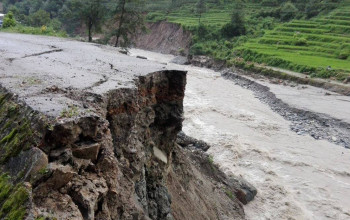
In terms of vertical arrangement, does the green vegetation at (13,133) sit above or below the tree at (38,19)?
above

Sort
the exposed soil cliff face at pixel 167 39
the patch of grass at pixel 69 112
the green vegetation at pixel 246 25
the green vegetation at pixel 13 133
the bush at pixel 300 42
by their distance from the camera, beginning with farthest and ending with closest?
the exposed soil cliff face at pixel 167 39
the bush at pixel 300 42
the green vegetation at pixel 246 25
the patch of grass at pixel 69 112
the green vegetation at pixel 13 133

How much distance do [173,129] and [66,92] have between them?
3.50 metres

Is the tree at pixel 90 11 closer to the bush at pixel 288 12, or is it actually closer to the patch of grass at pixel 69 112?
the patch of grass at pixel 69 112

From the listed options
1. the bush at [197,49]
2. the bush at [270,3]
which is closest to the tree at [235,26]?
the bush at [197,49]

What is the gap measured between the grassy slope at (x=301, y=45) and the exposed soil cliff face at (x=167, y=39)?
1919mm

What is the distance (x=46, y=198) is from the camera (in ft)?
11.2

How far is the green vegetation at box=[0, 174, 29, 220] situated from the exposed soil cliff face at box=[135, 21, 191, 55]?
5387 cm

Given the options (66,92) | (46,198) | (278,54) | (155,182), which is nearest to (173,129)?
(155,182)

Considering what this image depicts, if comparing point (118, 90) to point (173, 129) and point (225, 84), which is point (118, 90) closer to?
point (173, 129)

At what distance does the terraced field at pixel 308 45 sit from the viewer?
127 ft

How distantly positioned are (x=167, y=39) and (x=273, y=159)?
162ft

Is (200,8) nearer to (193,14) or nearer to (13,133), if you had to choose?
(193,14)

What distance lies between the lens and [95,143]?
420cm

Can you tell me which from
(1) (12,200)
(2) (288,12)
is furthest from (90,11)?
(2) (288,12)
